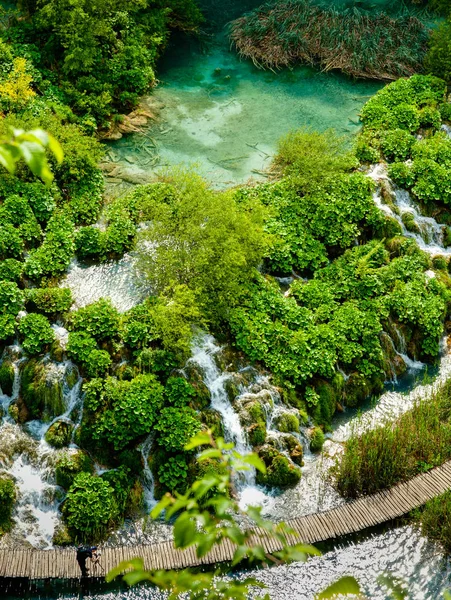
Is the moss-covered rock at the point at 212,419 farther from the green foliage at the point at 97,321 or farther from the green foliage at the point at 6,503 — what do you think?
the green foliage at the point at 6,503

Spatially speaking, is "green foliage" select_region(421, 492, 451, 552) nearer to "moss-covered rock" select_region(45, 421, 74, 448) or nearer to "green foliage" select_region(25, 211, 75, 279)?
"moss-covered rock" select_region(45, 421, 74, 448)

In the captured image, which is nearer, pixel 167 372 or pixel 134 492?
pixel 134 492

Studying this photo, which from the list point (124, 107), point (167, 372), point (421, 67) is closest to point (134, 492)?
point (167, 372)

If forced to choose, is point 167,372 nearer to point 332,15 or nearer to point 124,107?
point 124,107

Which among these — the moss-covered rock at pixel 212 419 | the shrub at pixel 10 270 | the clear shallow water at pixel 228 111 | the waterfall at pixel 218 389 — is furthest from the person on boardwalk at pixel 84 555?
the clear shallow water at pixel 228 111

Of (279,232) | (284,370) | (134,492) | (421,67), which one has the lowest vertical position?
(134,492)
